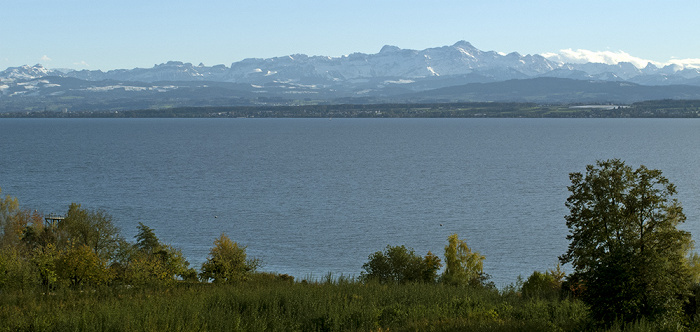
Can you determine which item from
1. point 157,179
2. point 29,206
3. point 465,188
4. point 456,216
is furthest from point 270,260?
point 157,179

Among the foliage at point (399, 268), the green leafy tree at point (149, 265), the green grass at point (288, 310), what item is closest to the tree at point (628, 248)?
the green grass at point (288, 310)

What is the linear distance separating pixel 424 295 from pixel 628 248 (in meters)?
11.0

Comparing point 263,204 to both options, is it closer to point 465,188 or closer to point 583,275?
point 465,188

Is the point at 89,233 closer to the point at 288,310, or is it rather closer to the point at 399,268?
the point at 399,268

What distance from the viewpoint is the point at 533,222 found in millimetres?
84812

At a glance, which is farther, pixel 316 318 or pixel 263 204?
pixel 263 204

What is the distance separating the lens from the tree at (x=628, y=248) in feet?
77.3

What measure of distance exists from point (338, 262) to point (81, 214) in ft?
78.7

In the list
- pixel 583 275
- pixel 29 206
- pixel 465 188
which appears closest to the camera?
pixel 583 275

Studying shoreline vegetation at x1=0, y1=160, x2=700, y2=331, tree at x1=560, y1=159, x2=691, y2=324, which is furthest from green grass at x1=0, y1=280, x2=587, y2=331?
tree at x1=560, y1=159, x2=691, y2=324

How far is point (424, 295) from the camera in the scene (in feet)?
112

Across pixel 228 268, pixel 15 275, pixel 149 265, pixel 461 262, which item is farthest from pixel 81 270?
pixel 461 262

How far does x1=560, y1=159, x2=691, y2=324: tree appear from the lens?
23.5 m

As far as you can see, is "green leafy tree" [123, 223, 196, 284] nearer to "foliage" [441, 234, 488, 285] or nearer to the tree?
"foliage" [441, 234, 488, 285]
